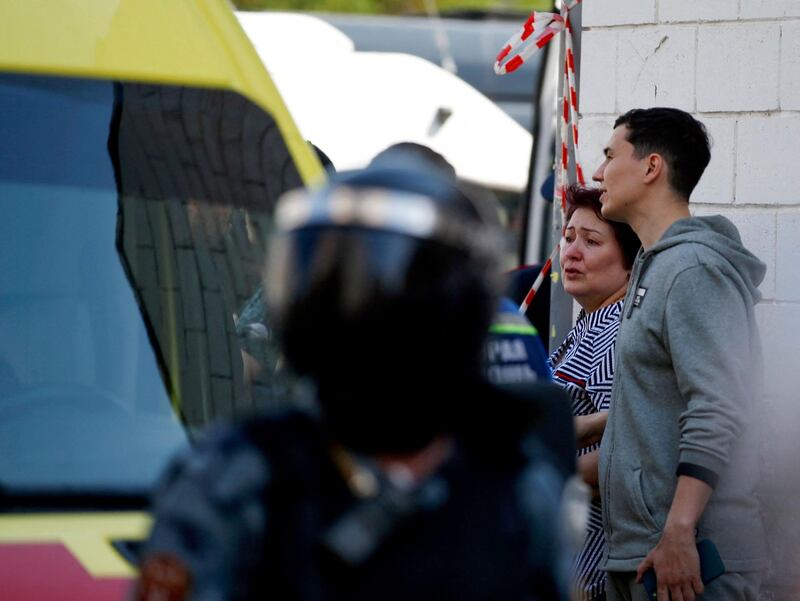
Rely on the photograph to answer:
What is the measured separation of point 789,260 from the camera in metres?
5.41

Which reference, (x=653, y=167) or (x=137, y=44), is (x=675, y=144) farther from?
(x=137, y=44)

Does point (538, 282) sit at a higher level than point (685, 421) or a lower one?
higher

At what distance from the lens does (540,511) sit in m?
1.75

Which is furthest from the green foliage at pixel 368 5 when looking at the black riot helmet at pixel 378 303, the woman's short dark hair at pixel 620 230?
the black riot helmet at pixel 378 303

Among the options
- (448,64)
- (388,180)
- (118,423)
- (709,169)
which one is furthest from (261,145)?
(448,64)

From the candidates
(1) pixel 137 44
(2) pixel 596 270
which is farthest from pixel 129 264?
(2) pixel 596 270

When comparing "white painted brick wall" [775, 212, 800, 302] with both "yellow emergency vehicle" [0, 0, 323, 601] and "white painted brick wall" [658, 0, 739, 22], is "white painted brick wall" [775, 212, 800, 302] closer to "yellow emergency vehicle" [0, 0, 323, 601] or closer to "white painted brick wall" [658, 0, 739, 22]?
"white painted brick wall" [658, 0, 739, 22]

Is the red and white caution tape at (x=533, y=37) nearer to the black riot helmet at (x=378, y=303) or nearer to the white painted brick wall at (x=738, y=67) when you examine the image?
the white painted brick wall at (x=738, y=67)

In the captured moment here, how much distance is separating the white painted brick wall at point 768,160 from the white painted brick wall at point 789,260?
0.08 meters

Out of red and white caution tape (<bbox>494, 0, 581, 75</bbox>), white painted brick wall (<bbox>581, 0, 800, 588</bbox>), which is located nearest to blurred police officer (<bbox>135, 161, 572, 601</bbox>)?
white painted brick wall (<bbox>581, 0, 800, 588</bbox>)

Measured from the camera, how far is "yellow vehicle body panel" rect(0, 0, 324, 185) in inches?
124

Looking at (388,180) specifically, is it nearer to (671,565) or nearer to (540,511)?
(540,511)

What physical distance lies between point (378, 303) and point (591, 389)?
3163 mm

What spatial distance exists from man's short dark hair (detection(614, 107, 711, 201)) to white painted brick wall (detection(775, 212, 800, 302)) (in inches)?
36.8
